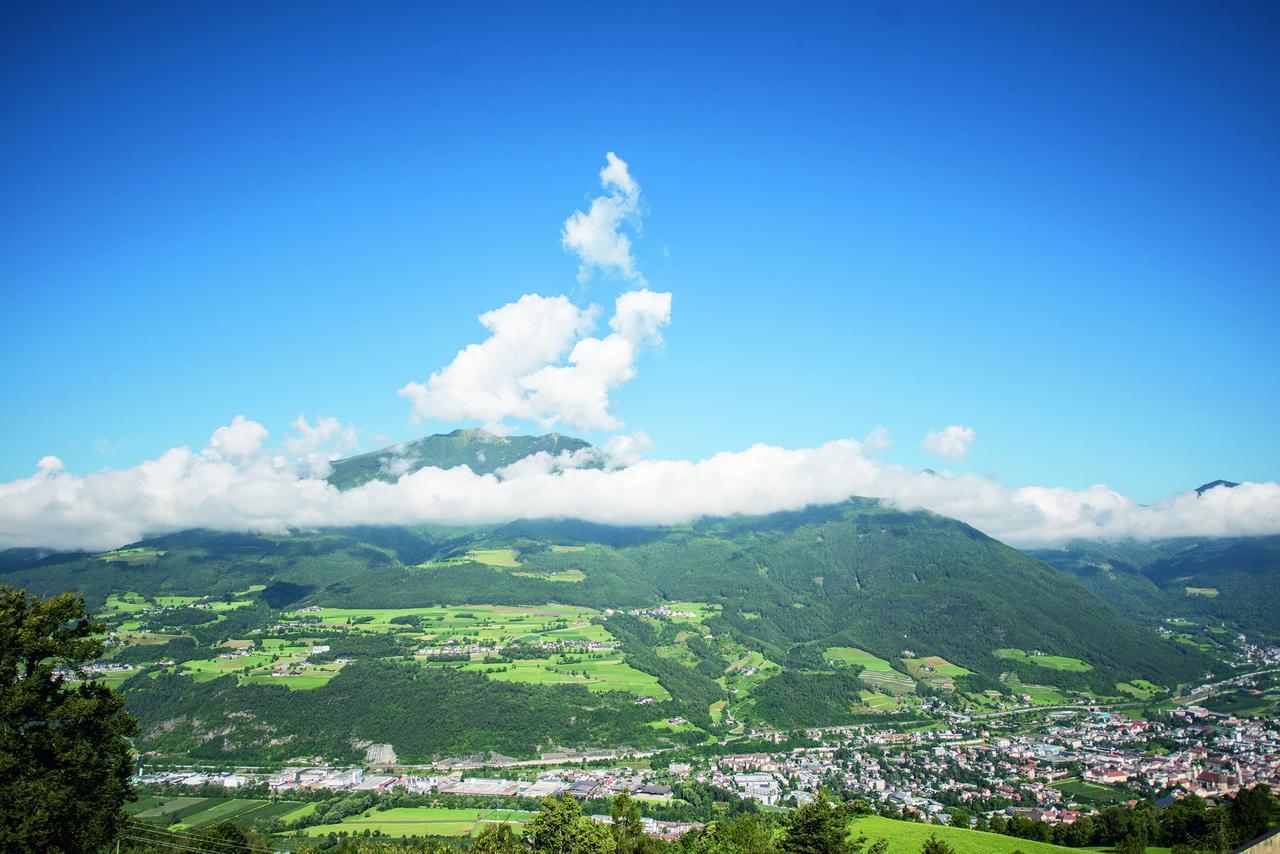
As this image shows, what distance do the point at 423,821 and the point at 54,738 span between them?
121ft

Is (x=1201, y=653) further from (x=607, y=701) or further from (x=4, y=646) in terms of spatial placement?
(x=4, y=646)

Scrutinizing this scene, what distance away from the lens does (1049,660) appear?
106 meters

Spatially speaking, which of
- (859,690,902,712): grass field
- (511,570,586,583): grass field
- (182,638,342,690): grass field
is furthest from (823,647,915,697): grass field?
(182,638,342,690): grass field

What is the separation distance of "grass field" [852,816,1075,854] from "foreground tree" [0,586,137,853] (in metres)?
27.7

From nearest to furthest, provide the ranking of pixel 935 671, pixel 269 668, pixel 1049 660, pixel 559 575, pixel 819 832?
pixel 819 832 < pixel 269 668 < pixel 935 671 < pixel 1049 660 < pixel 559 575

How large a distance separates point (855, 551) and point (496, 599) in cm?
8504

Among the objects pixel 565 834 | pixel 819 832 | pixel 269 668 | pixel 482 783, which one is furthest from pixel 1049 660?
pixel 269 668

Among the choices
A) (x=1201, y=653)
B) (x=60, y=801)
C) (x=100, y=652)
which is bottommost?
(x=1201, y=653)

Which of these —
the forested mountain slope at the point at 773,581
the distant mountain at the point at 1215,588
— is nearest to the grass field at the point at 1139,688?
the forested mountain slope at the point at 773,581

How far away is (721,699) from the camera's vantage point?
90312 millimetres

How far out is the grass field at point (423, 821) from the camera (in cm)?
4731

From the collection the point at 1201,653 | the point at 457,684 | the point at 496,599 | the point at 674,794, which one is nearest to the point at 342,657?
the point at 457,684

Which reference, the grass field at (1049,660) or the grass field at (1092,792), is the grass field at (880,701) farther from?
the grass field at (1049,660)

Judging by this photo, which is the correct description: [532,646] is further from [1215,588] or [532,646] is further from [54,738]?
[1215,588]
